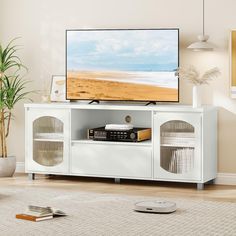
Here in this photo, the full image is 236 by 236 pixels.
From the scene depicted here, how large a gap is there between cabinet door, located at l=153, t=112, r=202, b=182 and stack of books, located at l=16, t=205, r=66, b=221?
6.32 feet

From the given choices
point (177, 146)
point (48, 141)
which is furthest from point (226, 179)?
point (48, 141)

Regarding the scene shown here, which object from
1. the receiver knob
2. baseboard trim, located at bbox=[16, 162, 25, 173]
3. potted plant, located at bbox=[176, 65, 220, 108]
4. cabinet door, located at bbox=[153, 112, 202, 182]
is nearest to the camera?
Answer: cabinet door, located at bbox=[153, 112, 202, 182]

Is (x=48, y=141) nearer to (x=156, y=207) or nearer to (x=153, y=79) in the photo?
(x=153, y=79)

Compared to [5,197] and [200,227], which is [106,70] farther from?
[200,227]

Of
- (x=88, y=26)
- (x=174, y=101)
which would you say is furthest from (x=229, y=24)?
(x=88, y=26)

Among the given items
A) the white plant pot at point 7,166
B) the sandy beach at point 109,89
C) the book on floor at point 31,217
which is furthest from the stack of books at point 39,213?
the white plant pot at point 7,166

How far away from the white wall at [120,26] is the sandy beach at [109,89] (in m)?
0.24

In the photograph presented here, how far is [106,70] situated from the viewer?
7184 mm

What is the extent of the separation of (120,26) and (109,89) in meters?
0.68


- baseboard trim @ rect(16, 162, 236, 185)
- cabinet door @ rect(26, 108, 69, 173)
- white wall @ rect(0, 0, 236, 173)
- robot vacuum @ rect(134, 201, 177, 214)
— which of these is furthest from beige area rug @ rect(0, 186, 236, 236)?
white wall @ rect(0, 0, 236, 173)

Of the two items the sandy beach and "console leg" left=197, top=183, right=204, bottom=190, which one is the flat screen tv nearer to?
the sandy beach

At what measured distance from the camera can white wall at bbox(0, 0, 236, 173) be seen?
6922mm

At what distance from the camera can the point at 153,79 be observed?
700 centimetres

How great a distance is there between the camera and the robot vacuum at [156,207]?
505 centimetres
